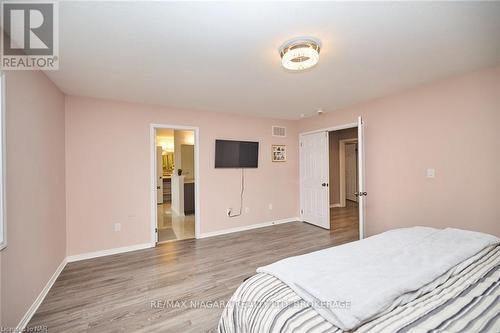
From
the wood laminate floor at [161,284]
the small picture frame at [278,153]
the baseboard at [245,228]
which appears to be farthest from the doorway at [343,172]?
the wood laminate floor at [161,284]

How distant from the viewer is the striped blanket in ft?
2.71

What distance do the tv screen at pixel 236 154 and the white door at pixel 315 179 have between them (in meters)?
1.16

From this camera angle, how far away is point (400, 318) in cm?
86

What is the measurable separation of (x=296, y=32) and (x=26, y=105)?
2363 mm

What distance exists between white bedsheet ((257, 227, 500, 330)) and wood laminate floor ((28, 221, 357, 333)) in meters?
1.04

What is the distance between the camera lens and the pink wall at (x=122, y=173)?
9.77ft

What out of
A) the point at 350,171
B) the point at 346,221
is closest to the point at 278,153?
the point at 346,221

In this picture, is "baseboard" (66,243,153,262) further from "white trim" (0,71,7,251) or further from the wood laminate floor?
"white trim" (0,71,7,251)

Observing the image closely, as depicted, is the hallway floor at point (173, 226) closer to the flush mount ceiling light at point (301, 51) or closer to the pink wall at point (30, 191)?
the pink wall at point (30, 191)

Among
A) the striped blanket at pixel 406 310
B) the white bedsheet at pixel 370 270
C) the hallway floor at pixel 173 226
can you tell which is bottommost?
the hallway floor at pixel 173 226

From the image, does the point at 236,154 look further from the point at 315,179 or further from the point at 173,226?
the point at 173,226
